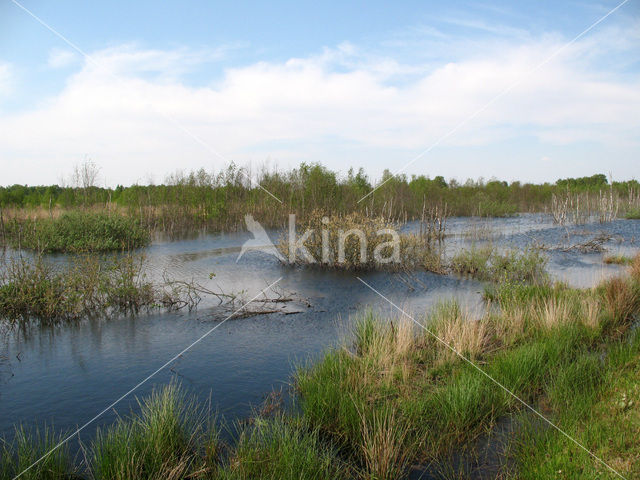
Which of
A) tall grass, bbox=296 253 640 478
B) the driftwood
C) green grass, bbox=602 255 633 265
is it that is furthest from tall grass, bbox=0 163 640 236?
tall grass, bbox=296 253 640 478

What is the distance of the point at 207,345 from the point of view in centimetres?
975

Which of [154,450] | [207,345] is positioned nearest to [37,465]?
[154,450]

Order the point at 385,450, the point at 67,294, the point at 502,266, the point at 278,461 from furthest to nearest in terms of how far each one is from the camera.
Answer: the point at 502,266, the point at 67,294, the point at 385,450, the point at 278,461

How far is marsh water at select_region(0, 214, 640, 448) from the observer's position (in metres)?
7.26

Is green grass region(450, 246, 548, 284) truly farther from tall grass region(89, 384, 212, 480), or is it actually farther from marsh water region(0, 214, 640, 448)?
tall grass region(89, 384, 212, 480)

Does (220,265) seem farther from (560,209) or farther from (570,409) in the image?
(560,209)

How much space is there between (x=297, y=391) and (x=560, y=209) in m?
32.1

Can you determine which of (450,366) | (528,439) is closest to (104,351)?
(450,366)

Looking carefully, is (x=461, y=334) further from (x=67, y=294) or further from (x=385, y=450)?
(x=67, y=294)

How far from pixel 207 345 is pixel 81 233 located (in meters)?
16.1

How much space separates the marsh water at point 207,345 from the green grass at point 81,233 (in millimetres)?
6887

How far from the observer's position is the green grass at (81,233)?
21.8 m

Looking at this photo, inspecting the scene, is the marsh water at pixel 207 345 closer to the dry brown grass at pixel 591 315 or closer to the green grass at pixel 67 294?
the green grass at pixel 67 294

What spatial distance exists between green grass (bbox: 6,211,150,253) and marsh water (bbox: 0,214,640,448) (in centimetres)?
689
